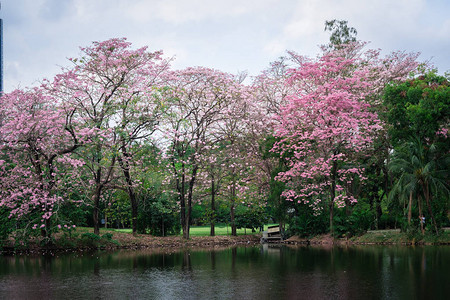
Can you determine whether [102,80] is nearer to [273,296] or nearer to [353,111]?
[353,111]

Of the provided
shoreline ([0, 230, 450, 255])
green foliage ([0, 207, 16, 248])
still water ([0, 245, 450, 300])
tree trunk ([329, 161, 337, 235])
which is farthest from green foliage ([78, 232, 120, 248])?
tree trunk ([329, 161, 337, 235])

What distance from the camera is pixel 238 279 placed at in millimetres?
13172

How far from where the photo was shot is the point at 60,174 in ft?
84.2

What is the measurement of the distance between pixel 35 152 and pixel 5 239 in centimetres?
566

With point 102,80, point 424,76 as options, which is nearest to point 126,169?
point 102,80

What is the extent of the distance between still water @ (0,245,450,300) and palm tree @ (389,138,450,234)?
18.1 ft

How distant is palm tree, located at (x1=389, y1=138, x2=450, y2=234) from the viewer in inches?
926

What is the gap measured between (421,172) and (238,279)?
14.7 meters

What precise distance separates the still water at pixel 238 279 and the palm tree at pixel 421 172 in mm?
5507

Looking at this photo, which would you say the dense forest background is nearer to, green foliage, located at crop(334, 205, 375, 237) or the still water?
green foliage, located at crop(334, 205, 375, 237)

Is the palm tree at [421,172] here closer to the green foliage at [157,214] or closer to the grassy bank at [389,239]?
the grassy bank at [389,239]

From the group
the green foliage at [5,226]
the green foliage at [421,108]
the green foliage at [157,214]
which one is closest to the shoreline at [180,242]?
the green foliage at [5,226]

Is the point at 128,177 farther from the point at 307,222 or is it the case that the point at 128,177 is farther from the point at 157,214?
the point at 307,222

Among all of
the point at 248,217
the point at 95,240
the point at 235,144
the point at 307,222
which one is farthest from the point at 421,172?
the point at 95,240
